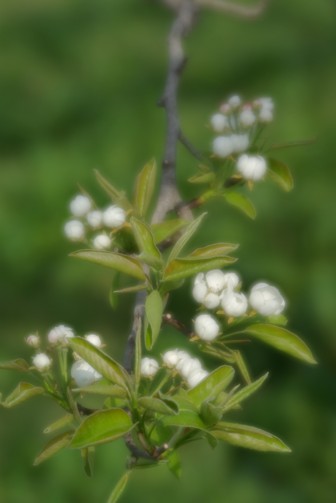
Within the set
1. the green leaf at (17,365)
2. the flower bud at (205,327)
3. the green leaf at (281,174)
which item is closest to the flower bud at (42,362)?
the green leaf at (17,365)

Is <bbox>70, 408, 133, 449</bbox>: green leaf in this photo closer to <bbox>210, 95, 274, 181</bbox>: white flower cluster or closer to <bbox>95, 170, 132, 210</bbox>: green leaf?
<bbox>95, 170, 132, 210</bbox>: green leaf

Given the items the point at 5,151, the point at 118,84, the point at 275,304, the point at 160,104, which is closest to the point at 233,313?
the point at 275,304

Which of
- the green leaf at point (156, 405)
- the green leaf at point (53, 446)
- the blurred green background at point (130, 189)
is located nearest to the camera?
the green leaf at point (156, 405)

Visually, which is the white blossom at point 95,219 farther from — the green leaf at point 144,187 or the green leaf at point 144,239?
the green leaf at point 144,239

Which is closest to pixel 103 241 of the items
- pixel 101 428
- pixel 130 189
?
pixel 101 428

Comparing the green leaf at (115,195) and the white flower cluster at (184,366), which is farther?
the green leaf at (115,195)

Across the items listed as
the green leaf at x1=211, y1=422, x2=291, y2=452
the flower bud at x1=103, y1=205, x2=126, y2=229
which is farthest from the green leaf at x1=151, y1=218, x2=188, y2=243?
the green leaf at x1=211, y1=422, x2=291, y2=452
